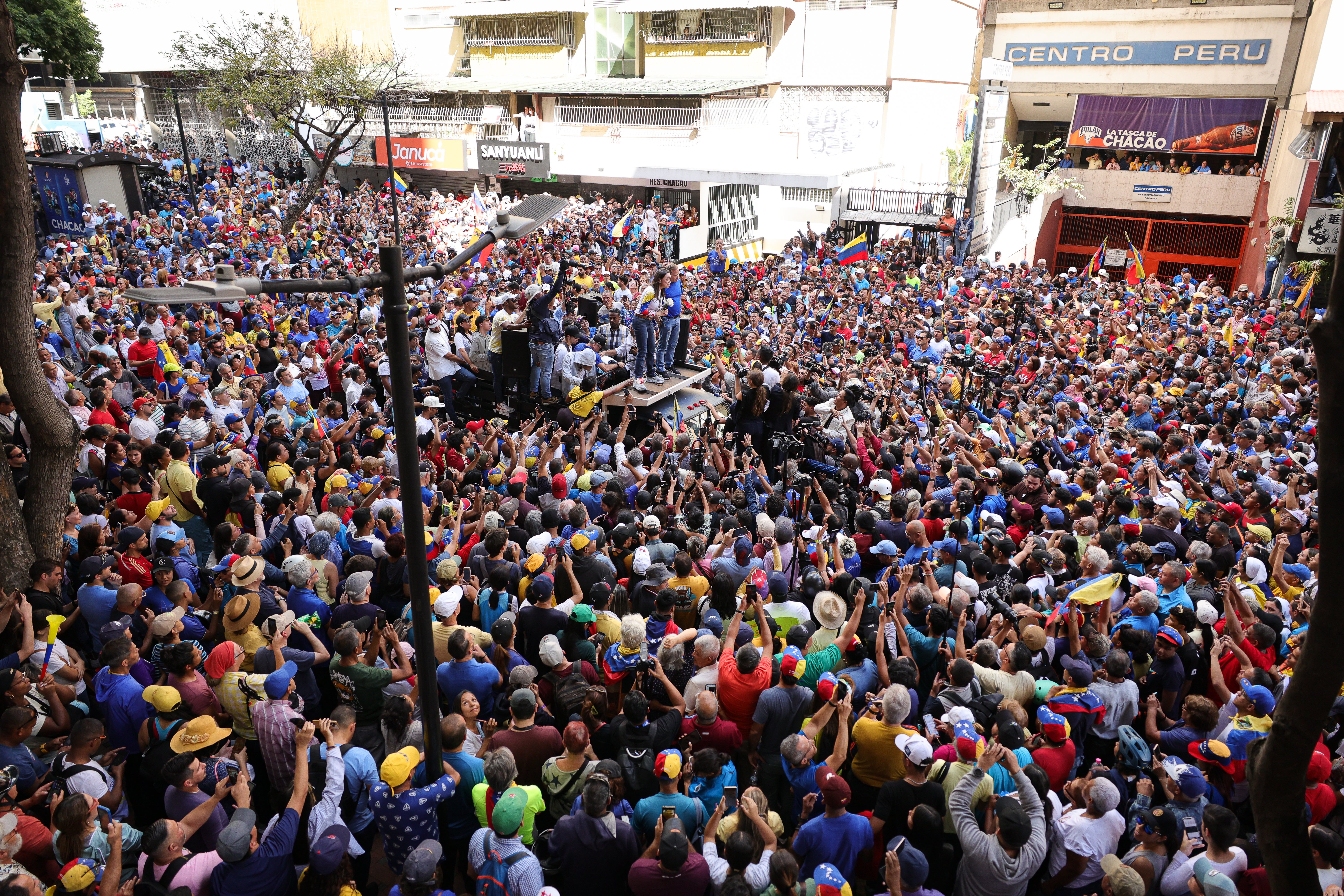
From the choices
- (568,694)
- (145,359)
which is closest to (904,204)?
(145,359)

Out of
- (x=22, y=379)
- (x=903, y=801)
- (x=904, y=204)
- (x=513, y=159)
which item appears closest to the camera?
(x=903, y=801)

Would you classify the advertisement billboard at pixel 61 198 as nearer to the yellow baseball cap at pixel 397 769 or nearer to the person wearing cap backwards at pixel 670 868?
the yellow baseball cap at pixel 397 769

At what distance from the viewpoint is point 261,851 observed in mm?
3564

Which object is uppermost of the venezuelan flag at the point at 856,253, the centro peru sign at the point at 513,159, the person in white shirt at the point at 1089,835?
the centro peru sign at the point at 513,159

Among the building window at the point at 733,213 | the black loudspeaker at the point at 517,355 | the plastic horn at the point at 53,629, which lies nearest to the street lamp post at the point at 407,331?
the plastic horn at the point at 53,629

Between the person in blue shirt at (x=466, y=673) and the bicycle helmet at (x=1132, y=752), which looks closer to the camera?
the bicycle helmet at (x=1132, y=752)

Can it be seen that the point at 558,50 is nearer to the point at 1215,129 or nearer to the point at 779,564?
the point at 1215,129

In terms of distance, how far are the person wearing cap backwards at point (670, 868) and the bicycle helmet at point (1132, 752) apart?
93.3 inches

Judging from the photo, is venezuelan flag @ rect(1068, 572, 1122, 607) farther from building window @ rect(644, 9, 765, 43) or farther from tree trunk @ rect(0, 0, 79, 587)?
building window @ rect(644, 9, 765, 43)

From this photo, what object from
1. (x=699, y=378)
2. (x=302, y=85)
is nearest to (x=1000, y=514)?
(x=699, y=378)

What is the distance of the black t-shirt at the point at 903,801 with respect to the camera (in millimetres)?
3955

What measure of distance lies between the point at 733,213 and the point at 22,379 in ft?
76.0

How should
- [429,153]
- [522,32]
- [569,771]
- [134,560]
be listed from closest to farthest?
1. [569,771]
2. [134,560]
3. [429,153]
4. [522,32]

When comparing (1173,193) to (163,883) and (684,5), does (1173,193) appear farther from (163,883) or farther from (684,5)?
(163,883)
